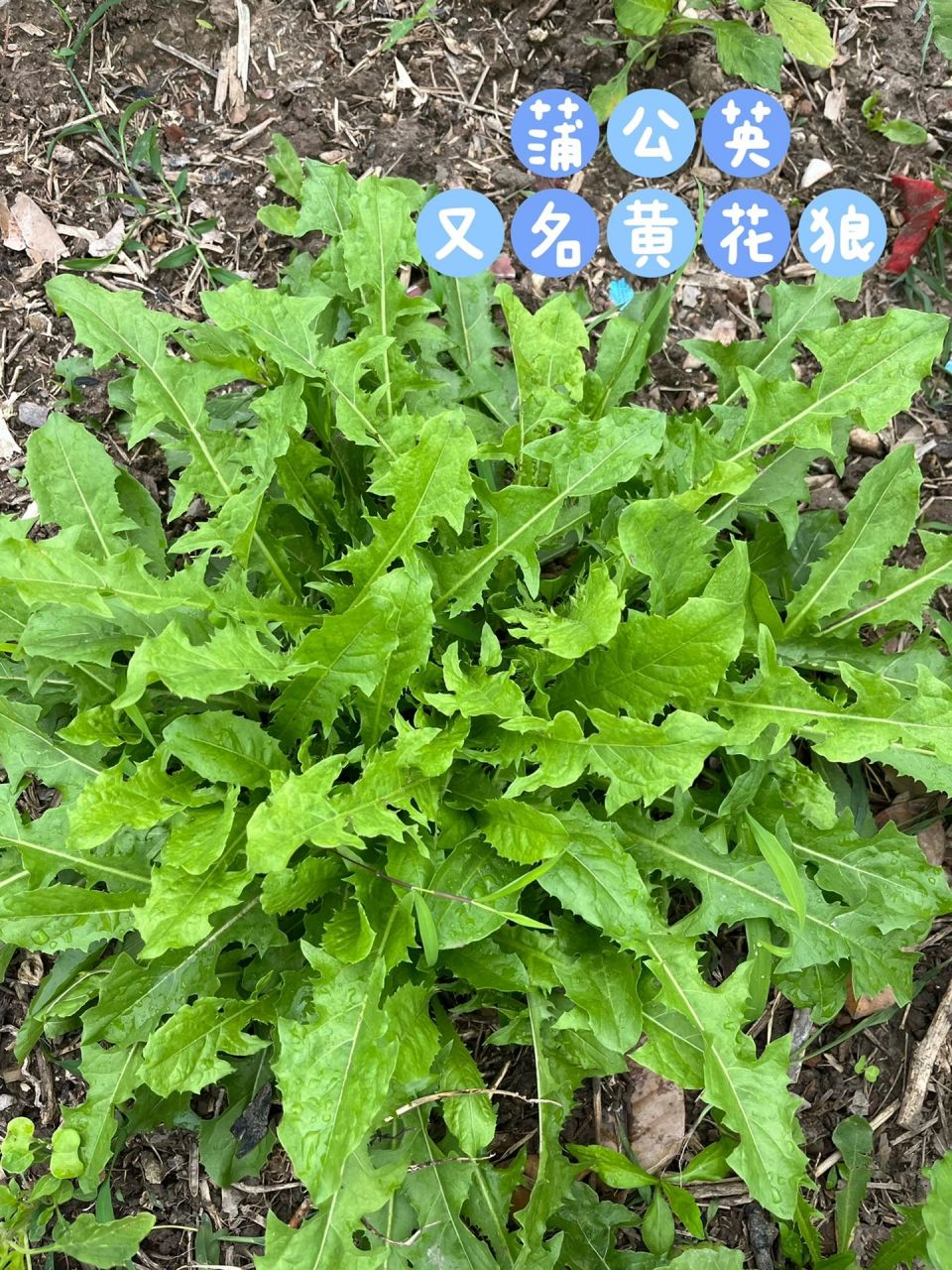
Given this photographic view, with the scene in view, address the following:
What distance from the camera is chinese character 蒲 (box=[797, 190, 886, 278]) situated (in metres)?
2.54

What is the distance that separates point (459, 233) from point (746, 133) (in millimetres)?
857

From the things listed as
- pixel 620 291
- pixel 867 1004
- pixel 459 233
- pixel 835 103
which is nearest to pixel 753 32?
pixel 835 103

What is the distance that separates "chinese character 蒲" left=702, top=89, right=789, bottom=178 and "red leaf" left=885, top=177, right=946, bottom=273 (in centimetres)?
38

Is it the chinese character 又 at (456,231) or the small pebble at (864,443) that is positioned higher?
the chinese character 又 at (456,231)

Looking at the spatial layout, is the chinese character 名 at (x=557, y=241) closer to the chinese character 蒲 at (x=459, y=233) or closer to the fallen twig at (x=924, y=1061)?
the chinese character 蒲 at (x=459, y=233)

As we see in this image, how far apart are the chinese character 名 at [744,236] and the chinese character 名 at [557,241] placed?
0.39 metres

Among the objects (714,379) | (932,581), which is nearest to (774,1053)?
(932,581)

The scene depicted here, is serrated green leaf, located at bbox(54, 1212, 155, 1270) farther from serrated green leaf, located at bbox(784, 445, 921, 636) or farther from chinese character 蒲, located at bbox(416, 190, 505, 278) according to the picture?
chinese character 蒲, located at bbox(416, 190, 505, 278)

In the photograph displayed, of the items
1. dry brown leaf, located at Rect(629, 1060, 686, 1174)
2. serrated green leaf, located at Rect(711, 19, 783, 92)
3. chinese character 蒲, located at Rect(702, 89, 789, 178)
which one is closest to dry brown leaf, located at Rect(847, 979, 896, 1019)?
dry brown leaf, located at Rect(629, 1060, 686, 1174)

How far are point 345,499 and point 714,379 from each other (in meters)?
1.06

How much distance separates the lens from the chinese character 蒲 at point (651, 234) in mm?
2453

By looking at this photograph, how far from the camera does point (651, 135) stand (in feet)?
8.45

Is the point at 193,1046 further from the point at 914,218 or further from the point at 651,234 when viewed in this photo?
the point at 914,218

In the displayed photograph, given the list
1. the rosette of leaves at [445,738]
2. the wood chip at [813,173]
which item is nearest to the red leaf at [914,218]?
the wood chip at [813,173]
